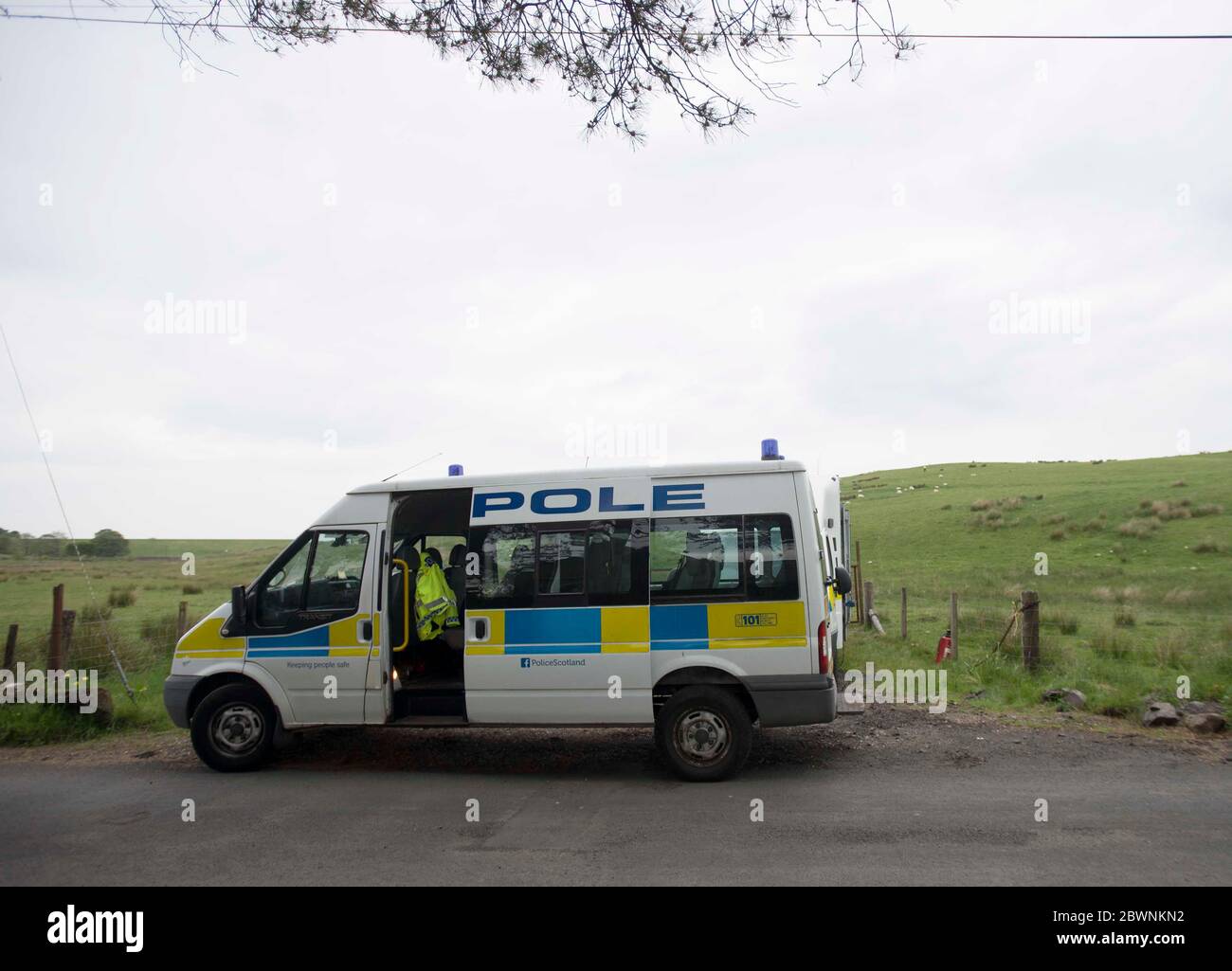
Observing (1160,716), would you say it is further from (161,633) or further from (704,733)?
(161,633)

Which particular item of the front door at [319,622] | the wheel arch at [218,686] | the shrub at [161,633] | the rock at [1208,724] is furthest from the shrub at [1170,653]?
the shrub at [161,633]

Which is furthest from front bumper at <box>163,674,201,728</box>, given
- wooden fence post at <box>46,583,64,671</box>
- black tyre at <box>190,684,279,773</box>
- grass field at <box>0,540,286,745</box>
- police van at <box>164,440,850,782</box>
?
wooden fence post at <box>46,583,64,671</box>

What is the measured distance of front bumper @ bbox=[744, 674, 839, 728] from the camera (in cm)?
688

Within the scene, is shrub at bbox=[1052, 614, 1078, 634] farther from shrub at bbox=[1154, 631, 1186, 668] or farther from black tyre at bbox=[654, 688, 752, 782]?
black tyre at bbox=[654, 688, 752, 782]

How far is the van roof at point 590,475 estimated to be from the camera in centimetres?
718

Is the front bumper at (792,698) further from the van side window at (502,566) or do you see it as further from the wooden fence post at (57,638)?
the wooden fence post at (57,638)

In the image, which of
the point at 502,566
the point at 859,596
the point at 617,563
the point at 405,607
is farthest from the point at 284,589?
the point at 859,596

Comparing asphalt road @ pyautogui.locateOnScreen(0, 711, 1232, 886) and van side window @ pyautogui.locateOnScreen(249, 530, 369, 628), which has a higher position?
van side window @ pyautogui.locateOnScreen(249, 530, 369, 628)

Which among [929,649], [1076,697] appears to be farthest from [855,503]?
[1076,697]

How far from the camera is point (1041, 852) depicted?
17.2ft

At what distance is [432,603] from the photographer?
800cm

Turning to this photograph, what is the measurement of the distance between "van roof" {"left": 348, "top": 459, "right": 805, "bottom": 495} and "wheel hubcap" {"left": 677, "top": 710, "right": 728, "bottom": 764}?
6.35 feet
